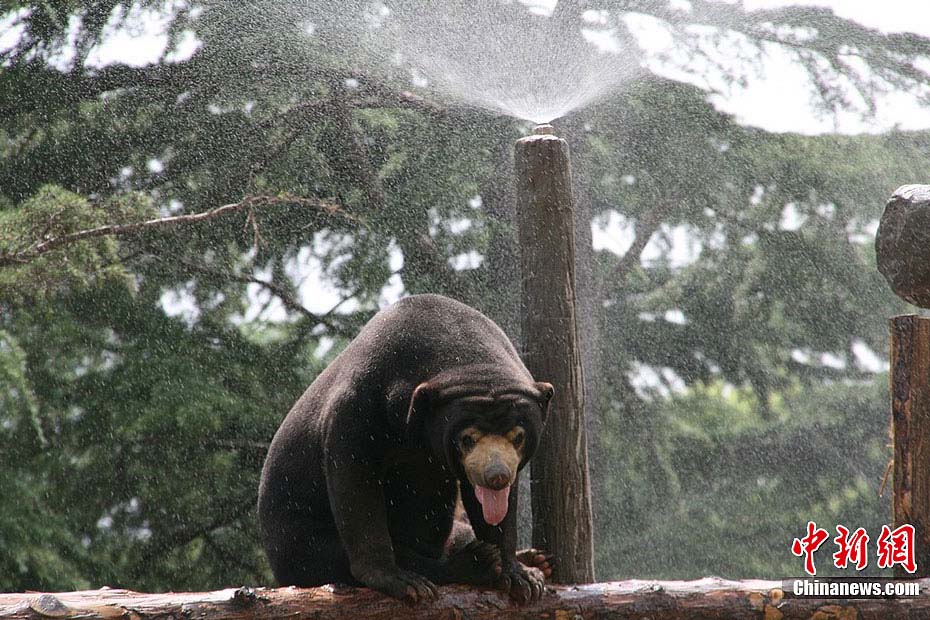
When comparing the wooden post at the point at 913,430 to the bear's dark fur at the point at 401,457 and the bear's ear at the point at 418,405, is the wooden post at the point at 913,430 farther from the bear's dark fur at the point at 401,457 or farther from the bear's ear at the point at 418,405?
the bear's ear at the point at 418,405

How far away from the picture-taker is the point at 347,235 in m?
7.78

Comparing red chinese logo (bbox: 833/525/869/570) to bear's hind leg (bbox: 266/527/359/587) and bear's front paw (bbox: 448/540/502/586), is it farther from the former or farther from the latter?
bear's hind leg (bbox: 266/527/359/587)

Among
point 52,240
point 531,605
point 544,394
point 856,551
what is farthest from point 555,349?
point 52,240

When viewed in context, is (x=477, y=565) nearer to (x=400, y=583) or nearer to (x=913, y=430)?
(x=400, y=583)

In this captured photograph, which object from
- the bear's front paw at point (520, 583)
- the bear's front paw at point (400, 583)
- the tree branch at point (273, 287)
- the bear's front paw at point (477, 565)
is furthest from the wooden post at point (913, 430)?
the tree branch at point (273, 287)

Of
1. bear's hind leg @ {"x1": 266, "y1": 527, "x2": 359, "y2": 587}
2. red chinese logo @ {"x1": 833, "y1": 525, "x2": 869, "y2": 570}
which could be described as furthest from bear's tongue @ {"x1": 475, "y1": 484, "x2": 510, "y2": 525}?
red chinese logo @ {"x1": 833, "y1": 525, "x2": 869, "y2": 570}

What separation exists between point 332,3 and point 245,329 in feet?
9.70

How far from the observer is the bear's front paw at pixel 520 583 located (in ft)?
10.6

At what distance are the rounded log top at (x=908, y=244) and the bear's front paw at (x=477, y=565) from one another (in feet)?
6.15

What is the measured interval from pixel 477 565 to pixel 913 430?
5.32ft

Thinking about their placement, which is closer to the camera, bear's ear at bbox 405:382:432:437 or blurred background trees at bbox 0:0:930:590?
bear's ear at bbox 405:382:432:437

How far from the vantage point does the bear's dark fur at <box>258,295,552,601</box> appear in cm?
312

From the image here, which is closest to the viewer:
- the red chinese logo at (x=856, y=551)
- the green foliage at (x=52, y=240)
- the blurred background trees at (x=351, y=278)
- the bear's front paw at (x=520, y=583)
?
the bear's front paw at (x=520, y=583)

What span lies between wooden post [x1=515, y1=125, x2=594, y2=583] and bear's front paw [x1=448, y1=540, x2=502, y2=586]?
48cm
